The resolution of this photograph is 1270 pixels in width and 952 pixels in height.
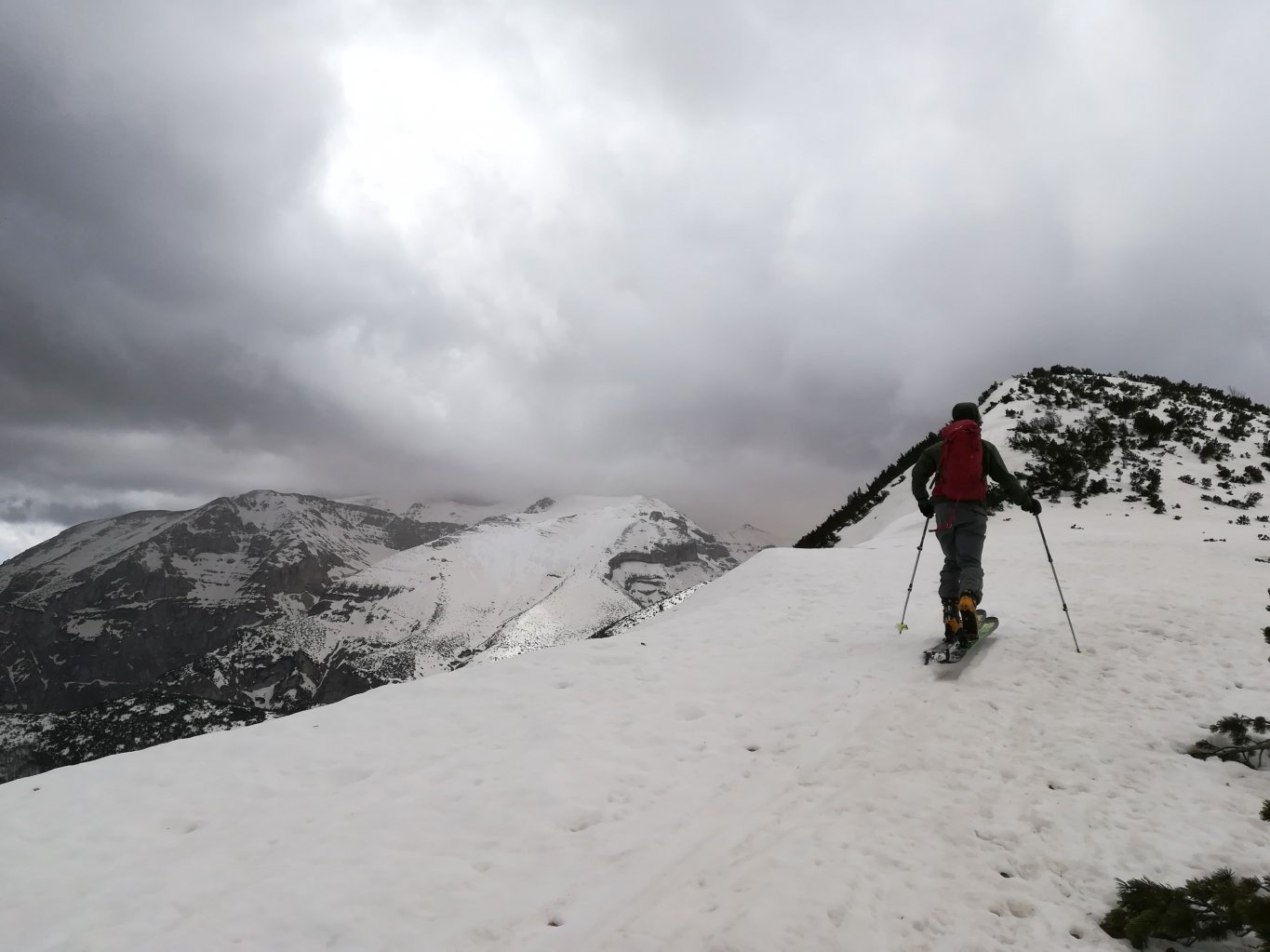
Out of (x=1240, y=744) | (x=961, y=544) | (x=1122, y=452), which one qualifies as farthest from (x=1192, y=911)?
(x=1122, y=452)

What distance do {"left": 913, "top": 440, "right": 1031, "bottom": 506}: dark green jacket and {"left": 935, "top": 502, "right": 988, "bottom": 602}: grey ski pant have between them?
439 mm

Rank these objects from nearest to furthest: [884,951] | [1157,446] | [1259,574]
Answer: [884,951]
[1259,574]
[1157,446]

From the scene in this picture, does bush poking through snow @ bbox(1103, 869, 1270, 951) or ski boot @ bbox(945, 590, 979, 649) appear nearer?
bush poking through snow @ bbox(1103, 869, 1270, 951)

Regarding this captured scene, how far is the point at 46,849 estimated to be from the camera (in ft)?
19.7

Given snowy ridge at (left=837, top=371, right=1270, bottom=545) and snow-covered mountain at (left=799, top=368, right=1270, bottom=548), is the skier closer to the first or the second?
snow-covered mountain at (left=799, top=368, right=1270, bottom=548)

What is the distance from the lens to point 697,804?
639 cm

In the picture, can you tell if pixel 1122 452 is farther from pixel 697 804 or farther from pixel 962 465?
pixel 697 804

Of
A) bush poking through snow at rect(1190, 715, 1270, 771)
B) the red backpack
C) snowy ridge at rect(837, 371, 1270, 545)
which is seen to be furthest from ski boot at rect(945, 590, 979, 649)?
snowy ridge at rect(837, 371, 1270, 545)

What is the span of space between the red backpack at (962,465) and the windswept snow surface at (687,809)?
102 inches

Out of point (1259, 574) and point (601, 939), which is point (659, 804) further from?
point (1259, 574)

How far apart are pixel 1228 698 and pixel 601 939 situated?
809cm

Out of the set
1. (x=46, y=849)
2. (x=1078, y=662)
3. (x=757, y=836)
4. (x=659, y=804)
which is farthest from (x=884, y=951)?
(x=46, y=849)

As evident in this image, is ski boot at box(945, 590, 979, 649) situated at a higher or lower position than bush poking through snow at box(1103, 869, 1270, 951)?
higher

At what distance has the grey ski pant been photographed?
9.99 meters
